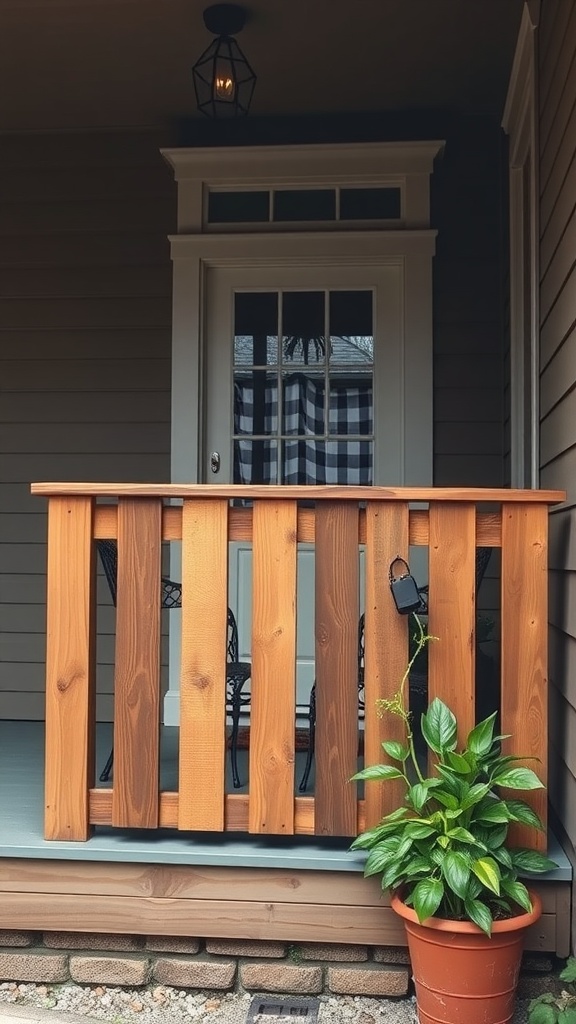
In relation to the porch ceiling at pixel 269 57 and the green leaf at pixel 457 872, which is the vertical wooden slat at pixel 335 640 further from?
the porch ceiling at pixel 269 57

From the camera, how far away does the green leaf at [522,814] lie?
6.39ft

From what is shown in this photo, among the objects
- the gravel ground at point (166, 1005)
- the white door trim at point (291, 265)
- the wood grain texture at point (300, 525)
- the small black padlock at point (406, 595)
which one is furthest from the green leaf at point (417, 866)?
the white door trim at point (291, 265)

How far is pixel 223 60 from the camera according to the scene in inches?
126

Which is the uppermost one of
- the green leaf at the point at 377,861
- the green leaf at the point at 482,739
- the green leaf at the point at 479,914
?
the green leaf at the point at 482,739

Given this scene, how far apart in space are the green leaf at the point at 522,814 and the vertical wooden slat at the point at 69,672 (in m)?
1.01

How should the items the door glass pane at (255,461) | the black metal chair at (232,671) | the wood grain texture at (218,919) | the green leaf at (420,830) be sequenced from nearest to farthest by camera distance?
the green leaf at (420,830), the wood grain texture at (218,919), the black metal chair at (232,671), the door glass pane at (255,461)

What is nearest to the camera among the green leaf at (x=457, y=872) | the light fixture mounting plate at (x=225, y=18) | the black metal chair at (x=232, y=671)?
the green leaf at (x=457, y=872)

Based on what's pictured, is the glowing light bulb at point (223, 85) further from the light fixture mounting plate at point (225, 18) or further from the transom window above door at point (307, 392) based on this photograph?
the transom window above door at point (307, 392)

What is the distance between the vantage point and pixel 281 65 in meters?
3.39

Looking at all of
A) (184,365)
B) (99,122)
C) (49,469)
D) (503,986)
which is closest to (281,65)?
(99,122)

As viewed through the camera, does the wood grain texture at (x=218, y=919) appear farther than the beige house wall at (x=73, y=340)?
No

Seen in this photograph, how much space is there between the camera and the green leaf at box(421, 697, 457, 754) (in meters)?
1.99

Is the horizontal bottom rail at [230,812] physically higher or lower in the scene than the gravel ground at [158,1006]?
higher

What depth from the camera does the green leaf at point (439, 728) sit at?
78.2 inches
